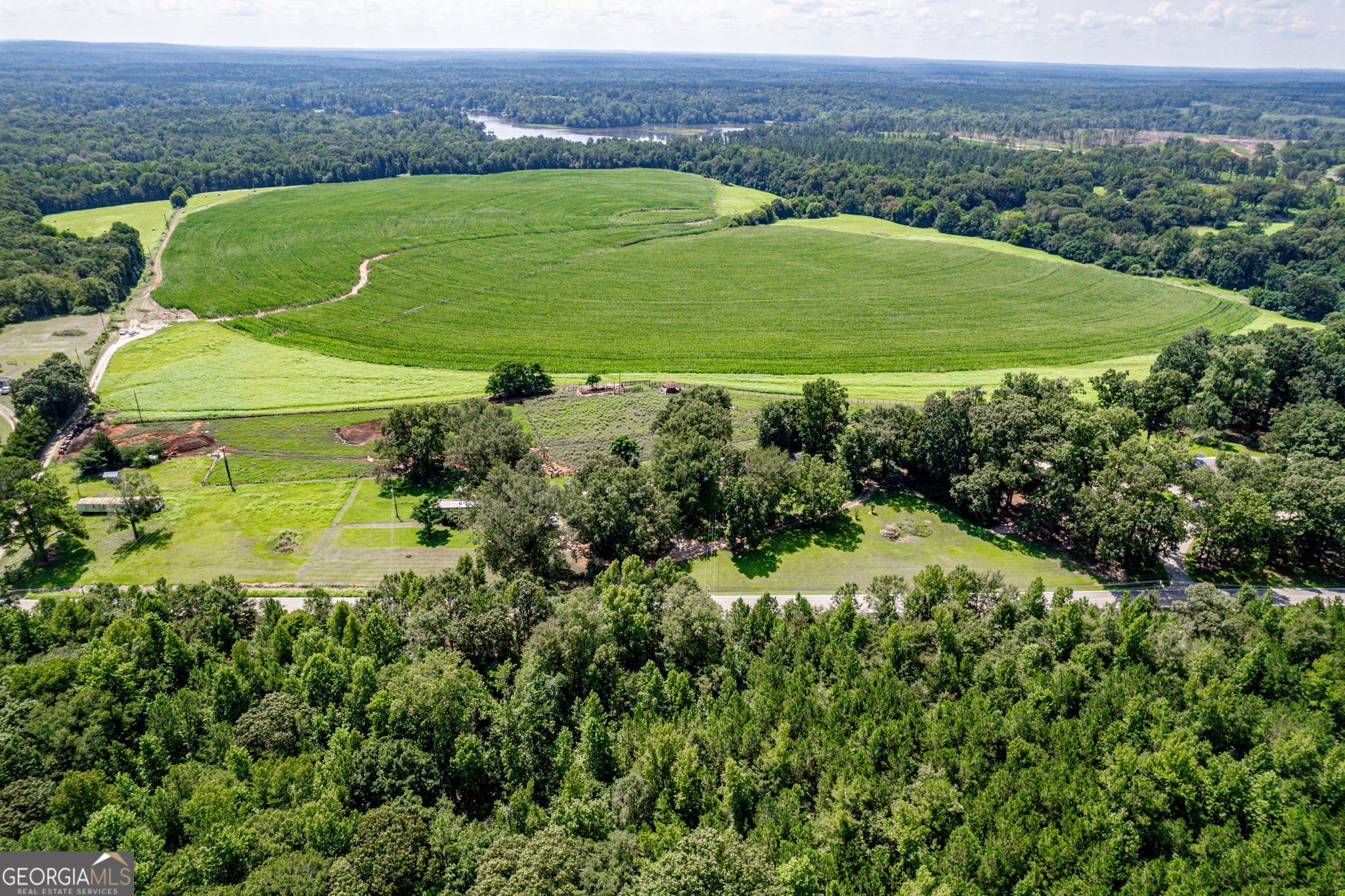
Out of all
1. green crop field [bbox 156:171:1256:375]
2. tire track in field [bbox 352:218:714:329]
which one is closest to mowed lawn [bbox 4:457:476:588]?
green crop field [bbox 156:171:1256:375]

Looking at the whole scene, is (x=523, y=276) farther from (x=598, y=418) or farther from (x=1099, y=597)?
(x=1099, y=597)

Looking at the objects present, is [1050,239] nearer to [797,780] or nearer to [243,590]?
[797,780]

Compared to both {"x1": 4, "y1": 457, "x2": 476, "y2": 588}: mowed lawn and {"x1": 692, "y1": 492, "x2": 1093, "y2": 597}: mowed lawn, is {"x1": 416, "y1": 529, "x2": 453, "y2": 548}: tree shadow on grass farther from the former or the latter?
{"x1": 692, "y1": 492, "x2": 1093, "y2": 597}: mowed lawn

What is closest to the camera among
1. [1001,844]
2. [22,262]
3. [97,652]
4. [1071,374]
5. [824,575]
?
[1001,844]

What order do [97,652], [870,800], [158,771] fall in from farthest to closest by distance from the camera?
[97,652] → [158,771] → [870,800]

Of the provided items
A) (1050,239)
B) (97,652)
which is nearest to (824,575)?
(97,652)

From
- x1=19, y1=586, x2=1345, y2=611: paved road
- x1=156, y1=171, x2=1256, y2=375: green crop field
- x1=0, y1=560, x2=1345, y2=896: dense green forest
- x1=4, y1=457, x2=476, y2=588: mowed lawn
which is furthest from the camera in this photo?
x1=156, y1=171, x2=1256, y2=375: green crop field

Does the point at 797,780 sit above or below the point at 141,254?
below
